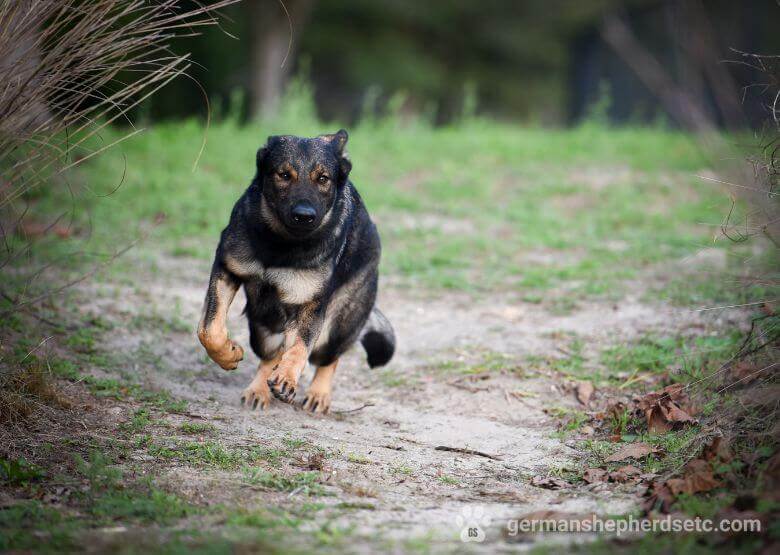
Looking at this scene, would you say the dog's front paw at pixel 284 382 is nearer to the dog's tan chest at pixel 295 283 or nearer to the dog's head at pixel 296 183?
the dog's tan chest at pixel 295 283

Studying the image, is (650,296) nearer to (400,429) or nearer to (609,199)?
(400,429)

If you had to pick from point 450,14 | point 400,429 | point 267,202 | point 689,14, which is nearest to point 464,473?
point 400,429

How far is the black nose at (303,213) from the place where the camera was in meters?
5.38

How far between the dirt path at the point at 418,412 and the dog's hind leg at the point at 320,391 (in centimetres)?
10

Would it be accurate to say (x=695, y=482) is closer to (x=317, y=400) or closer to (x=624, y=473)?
(x=624, y=473)

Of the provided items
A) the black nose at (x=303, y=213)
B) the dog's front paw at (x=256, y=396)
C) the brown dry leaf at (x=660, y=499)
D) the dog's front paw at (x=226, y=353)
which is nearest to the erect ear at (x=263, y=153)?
the black nose at (x=303, y=213)

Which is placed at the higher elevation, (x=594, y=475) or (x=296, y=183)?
(x=296, y=183)

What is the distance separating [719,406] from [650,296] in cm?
345

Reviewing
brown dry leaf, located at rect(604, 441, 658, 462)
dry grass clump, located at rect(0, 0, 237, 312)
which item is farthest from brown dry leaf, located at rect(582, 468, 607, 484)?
dry grass clump, located at rect(0, 0, 237, 312)

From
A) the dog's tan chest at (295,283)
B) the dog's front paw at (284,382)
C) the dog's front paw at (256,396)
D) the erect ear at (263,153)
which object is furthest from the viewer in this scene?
the dog's front paw at (256,396)

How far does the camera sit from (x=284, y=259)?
220 inches

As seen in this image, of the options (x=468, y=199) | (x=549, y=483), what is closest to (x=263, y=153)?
(x=549, y=483)

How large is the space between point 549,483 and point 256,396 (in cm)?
219

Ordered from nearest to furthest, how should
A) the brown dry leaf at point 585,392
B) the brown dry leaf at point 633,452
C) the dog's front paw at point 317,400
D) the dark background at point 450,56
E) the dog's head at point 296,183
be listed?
1. the brown dry leaf at point 633,452
2. the dog's head at point 296,183
3. the dog's front paw at point 317,400
4. the brown dry leaf at point 585,392
5. the dark background at point 450,56
